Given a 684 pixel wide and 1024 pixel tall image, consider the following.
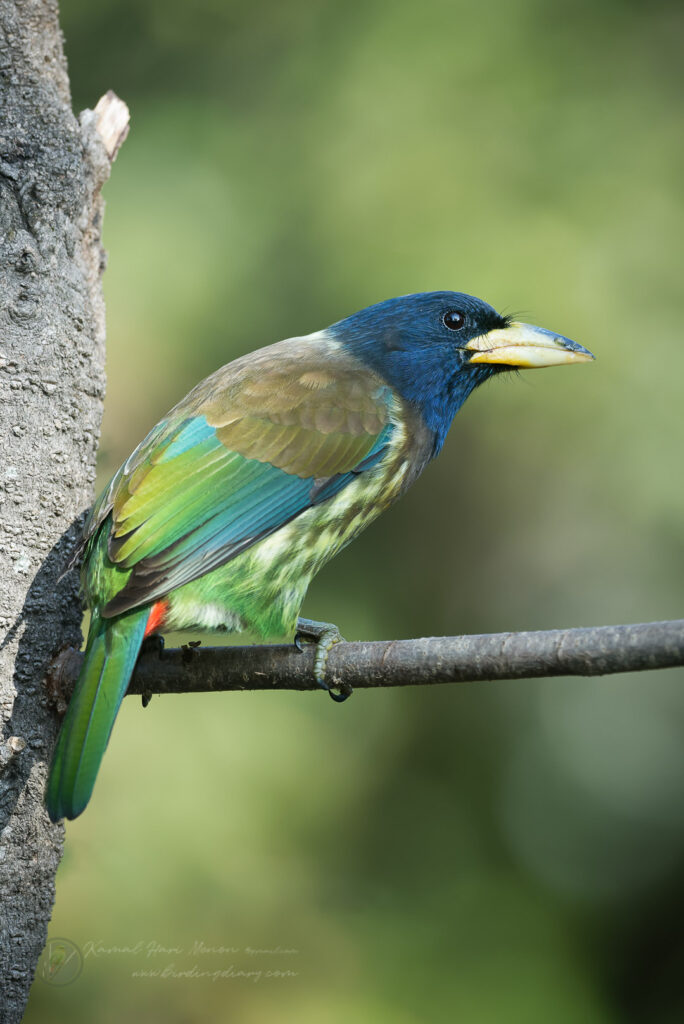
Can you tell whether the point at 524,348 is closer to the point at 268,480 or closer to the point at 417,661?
the point at 268,480

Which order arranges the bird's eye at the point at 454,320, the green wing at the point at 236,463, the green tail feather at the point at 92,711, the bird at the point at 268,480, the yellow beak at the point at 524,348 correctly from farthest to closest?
the bird's eye at the point at 454,320, the yellow beak at the point at 524,348, the green wing at the point at 236,463, the bird at the point at 268,480, the green tail feather at the point at 92,711

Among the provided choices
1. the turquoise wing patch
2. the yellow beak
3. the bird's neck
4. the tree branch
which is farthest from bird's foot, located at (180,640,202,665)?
the yellow beak

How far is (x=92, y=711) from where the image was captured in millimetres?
2332

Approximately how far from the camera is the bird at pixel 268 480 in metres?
2.46

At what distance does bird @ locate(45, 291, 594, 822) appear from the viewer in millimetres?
2455

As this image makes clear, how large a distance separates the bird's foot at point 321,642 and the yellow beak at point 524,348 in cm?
98

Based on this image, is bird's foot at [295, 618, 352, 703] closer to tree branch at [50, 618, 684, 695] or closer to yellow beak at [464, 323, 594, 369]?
tree branch at [50, 618, 684, 695]

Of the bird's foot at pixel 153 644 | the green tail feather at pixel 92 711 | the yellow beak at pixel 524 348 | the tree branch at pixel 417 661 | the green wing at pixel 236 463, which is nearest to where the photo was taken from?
the tree branch at pixel 417 661

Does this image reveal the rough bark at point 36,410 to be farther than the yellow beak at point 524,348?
No

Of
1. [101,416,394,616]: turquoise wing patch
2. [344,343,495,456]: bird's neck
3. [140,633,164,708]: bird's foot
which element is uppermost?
[344,343,495,456]: bird's neck

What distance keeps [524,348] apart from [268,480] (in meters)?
0.89

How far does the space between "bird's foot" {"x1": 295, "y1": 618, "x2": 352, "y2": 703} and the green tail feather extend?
1.25 feet

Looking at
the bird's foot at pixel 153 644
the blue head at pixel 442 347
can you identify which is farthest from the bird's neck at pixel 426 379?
the bird's foot at pixel 153 644

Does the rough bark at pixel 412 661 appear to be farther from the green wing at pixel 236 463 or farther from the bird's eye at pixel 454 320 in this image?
the bird's eye at pixel 454 320
